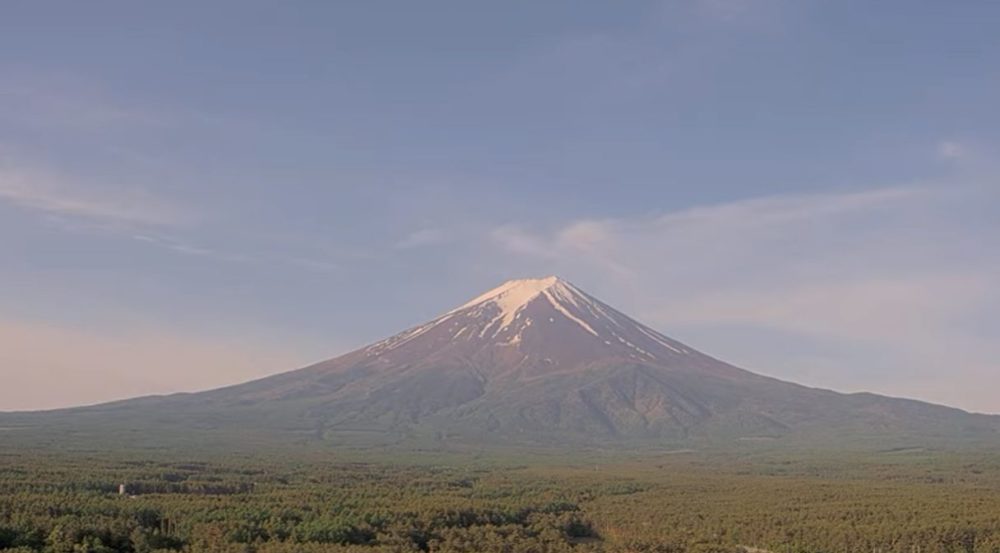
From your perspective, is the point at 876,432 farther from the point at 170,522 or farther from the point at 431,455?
the point at 170,522

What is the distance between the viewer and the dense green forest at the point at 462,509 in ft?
172

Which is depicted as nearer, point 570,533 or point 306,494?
point 570,533

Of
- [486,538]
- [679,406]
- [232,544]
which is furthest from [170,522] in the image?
[679,406]

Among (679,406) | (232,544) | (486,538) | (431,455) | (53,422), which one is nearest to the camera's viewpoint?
(232,544)

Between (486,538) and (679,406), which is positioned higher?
(679,406)

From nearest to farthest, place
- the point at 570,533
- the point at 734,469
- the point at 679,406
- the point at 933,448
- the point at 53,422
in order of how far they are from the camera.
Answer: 1. the point at 570,533
2. the point at 734,469
3. the point at 933,448
4. the point at 53,422
5. the point at 679,406

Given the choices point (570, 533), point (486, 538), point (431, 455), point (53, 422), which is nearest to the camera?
point (486, 538)

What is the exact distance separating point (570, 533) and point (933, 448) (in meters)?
115

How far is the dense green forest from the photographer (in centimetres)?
5234

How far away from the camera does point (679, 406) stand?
199 meters

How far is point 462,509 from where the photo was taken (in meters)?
63.7

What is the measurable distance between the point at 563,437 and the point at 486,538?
12778 cm

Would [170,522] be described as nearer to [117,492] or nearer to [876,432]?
[117,492]

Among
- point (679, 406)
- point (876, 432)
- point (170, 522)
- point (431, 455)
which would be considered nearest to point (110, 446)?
point (431, 455)
